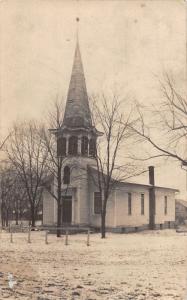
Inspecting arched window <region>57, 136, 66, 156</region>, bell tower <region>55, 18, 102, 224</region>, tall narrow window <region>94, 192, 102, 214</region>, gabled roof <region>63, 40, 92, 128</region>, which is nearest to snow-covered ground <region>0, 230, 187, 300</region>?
gabled roof <region>63, 40, 92, 128</region>

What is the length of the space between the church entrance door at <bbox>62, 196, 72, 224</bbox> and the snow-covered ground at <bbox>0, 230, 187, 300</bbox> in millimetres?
12341

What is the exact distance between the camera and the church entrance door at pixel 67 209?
27.8m

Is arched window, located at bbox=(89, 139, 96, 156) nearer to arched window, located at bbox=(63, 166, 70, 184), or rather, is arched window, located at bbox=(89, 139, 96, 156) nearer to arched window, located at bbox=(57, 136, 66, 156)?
arched window, located at bbox=(57, 136, 66, 156)

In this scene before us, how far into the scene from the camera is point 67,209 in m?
28.0

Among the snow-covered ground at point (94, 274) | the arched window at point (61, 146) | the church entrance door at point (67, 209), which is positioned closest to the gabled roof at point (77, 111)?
the arched window at point (61, 146)

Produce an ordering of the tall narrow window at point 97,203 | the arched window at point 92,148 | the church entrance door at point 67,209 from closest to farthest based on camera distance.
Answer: the arched window at point 92,148 → the tall narrow window at point 97,203 → the church entrance door at point 67,209

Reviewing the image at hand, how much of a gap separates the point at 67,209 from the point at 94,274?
1793 cm

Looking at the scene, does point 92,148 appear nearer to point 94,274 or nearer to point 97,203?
point 97,203

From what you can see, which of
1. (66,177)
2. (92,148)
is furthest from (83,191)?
(92,148)

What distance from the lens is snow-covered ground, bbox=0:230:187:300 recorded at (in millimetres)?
8008

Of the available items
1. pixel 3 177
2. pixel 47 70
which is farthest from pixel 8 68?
pixel 3 177

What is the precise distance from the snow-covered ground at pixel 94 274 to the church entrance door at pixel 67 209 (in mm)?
12341

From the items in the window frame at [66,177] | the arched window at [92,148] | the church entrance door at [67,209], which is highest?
the arched window at [92,148]

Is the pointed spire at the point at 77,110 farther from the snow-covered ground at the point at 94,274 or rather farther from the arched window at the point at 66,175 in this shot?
the snow-covered ground at the point at 94,274
